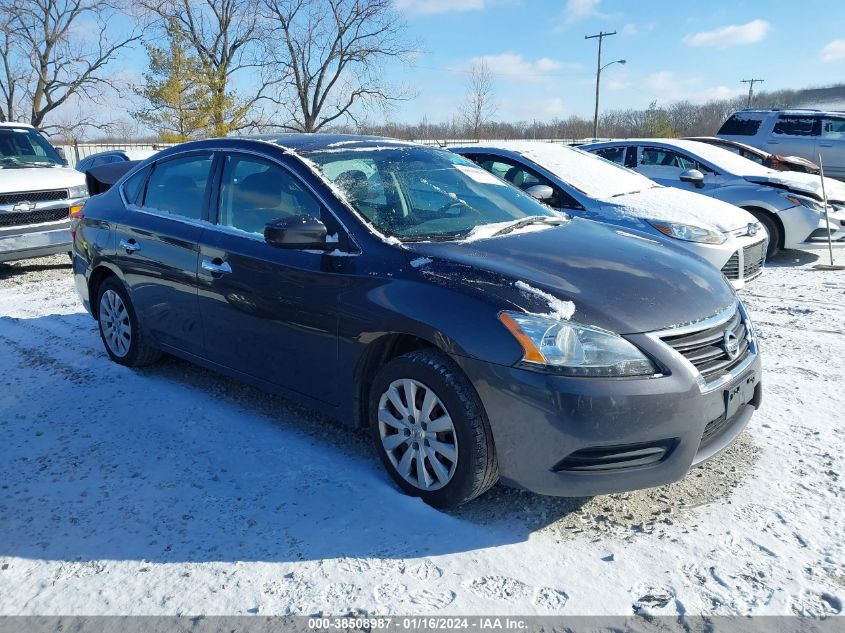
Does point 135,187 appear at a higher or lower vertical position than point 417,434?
higher

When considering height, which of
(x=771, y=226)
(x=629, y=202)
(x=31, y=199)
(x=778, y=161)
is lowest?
(x=771, y=226)

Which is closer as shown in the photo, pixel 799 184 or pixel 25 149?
pixel 799 184

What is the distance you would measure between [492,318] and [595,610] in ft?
3.77

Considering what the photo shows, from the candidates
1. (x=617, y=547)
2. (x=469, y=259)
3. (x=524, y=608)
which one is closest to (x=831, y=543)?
(x=617, y=547)

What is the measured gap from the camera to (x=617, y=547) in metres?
2.81

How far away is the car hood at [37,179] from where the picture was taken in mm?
8484

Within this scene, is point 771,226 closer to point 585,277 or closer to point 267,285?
point 585,277

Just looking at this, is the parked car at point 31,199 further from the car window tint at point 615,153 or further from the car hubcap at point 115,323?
the car window tint at point 615,153

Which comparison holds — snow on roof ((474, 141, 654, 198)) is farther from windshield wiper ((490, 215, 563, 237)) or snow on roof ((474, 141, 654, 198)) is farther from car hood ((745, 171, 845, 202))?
windshield wiper ((490, 215, 563, 237))

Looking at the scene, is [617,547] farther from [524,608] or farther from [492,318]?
[492,318]

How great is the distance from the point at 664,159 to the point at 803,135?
8.68m

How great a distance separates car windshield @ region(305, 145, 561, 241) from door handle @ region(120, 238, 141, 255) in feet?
5.20

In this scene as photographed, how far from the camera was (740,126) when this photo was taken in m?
16.1

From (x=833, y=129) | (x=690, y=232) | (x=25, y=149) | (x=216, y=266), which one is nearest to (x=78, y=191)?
(x=25, y=149)
